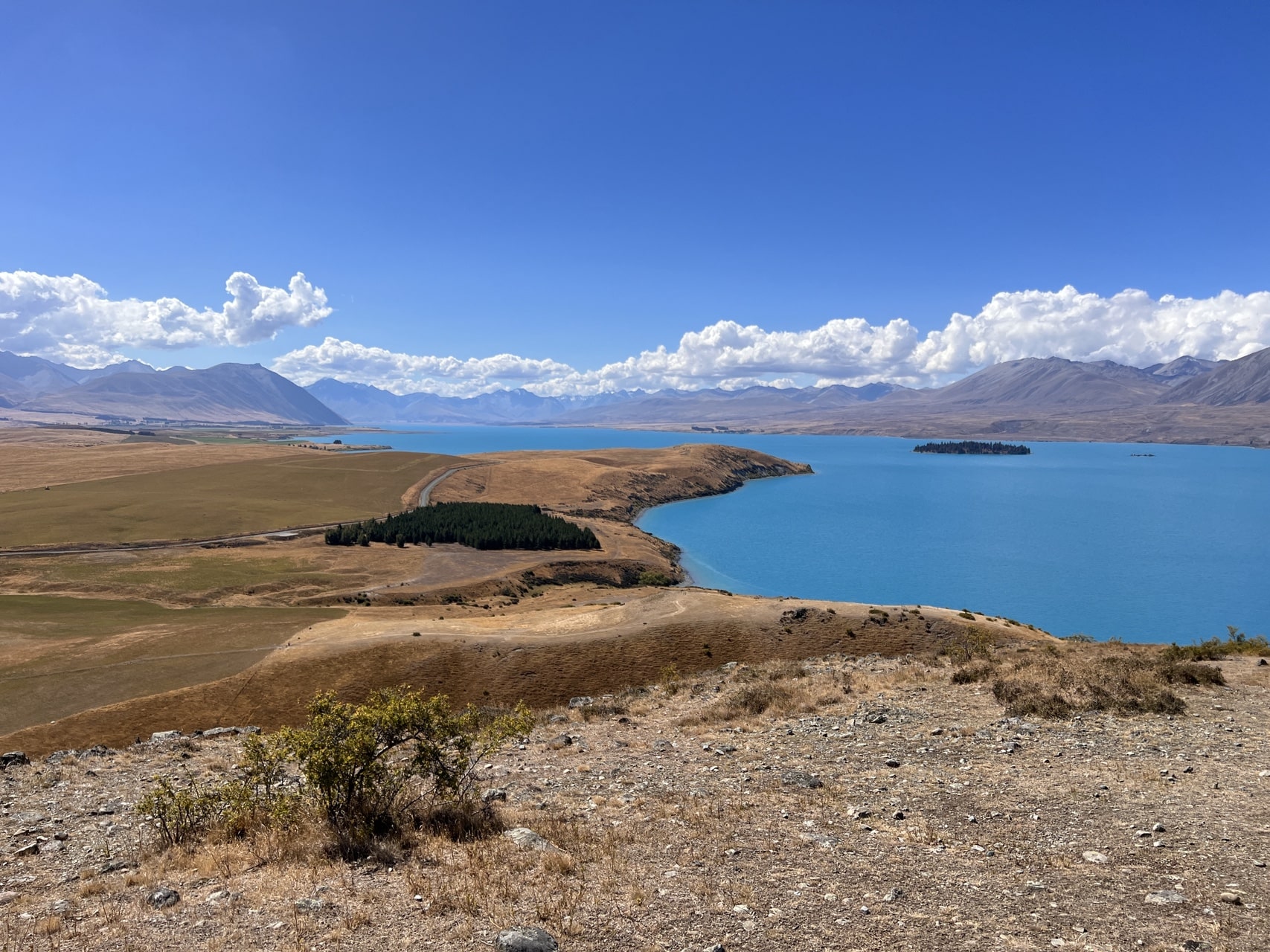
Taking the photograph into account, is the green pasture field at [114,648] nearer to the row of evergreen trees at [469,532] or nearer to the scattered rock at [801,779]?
the row of evergreen trees at [469,532]

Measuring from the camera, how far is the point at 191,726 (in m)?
38.6

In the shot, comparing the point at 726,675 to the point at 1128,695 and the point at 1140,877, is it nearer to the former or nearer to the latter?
the point at 1128,695

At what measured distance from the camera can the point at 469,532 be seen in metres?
117

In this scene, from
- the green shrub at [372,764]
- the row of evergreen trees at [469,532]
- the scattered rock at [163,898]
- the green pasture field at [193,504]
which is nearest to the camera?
the scattered rock at [163,898]

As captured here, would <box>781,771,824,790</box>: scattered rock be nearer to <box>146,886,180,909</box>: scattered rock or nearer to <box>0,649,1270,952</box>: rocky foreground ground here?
<box>0,649,1270,952</box>: rocky foreground ground

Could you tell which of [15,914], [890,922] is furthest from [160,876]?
[890,922]

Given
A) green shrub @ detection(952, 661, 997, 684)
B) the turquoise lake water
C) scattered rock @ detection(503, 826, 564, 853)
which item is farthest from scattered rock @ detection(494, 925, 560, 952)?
the turquoise lake water

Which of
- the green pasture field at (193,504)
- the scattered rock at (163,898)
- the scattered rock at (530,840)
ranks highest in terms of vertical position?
the scattered rock at (163,898)

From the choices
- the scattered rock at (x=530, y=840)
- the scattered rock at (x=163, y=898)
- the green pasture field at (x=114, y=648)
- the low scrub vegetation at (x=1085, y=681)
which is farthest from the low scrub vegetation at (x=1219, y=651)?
the green pasture field at (x=114, y=648)

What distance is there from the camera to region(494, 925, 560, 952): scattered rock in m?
11.0

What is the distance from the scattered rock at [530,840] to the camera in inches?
613

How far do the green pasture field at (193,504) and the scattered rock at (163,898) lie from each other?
381 feet

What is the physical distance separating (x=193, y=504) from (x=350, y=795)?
478 feet

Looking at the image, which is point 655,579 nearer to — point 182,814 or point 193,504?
point 182,814
